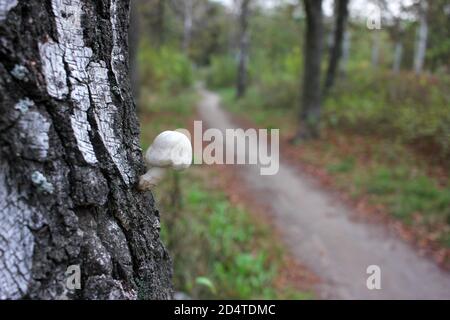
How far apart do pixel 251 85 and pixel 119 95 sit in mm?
24130

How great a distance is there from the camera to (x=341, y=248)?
5.73 meters

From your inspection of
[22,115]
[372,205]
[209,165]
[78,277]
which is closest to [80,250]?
[78,277]

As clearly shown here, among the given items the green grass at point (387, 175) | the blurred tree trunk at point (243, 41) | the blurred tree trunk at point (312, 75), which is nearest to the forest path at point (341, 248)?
the green grass at point (387, 175)

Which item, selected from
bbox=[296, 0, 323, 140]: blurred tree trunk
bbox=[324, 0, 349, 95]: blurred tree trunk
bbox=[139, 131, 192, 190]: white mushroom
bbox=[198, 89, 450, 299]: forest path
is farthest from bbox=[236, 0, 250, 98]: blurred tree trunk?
bbox=[139, 131, 192, 190]: white mushroom

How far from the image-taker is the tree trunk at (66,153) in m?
1.14

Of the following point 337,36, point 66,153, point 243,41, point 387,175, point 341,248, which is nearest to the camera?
point 66,153

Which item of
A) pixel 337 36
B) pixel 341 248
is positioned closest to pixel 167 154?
pixel 341 248

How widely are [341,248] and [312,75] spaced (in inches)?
257

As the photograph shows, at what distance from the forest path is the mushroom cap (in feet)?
11.9

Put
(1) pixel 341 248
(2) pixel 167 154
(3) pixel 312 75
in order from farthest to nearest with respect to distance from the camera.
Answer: (3) pixel 312 75 → (1) pixel 341 248 → (2) pixel 167 154

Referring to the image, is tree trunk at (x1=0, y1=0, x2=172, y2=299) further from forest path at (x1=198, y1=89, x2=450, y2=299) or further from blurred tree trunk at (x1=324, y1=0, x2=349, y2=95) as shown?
blurred tree trunk at (x1=324, y1=0, x2=349, y2=95)

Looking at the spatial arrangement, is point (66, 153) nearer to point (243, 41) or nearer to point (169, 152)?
point (169, 152)

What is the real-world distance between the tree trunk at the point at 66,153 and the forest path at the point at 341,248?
3795mm

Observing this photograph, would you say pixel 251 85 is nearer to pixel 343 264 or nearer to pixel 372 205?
pixel 372 205
